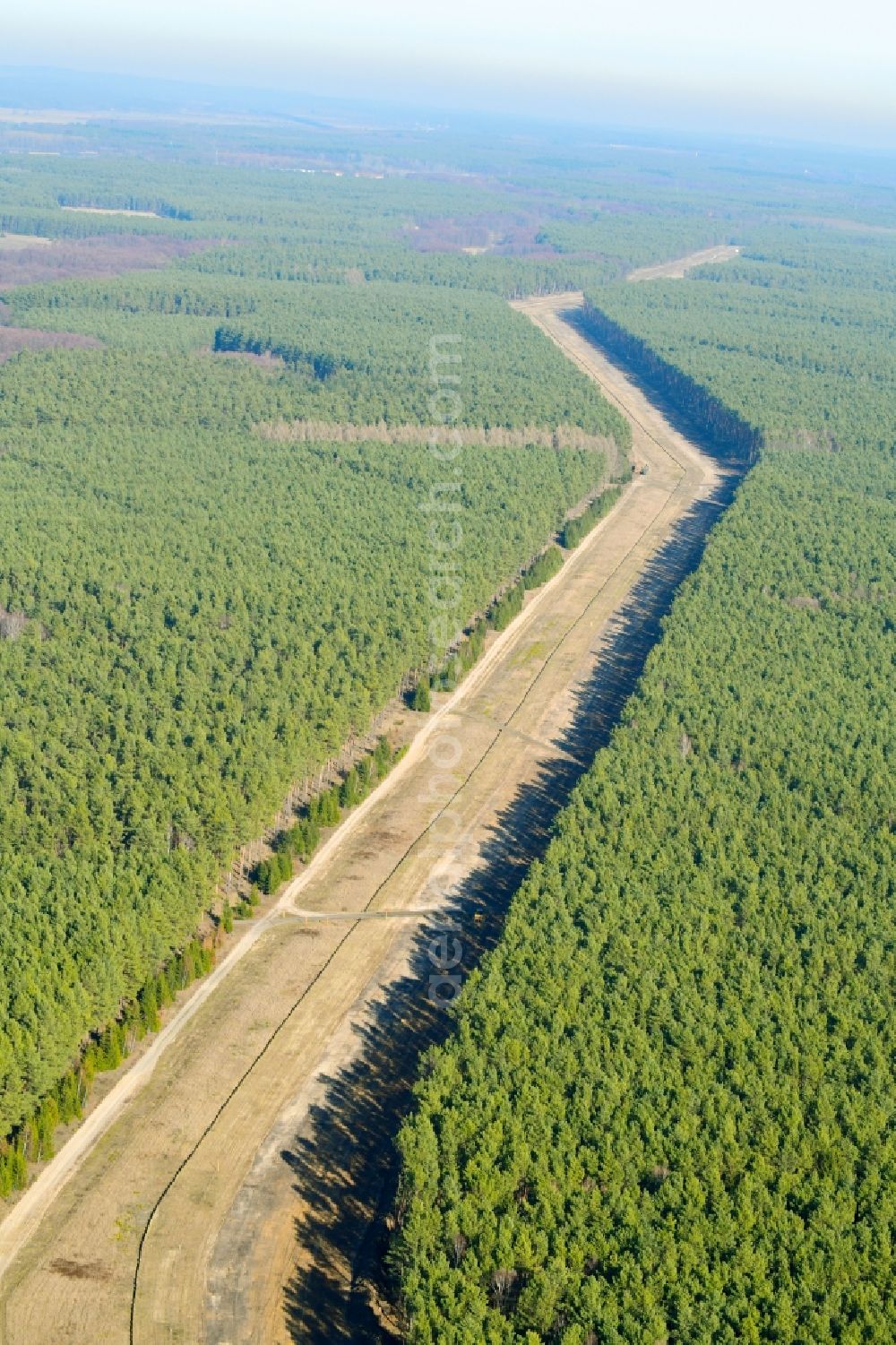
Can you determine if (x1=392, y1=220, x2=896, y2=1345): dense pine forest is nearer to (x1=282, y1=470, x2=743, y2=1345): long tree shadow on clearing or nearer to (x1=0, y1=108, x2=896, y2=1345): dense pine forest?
(x1=0, y1=108, x2=896, y2=1345): dense pine forest

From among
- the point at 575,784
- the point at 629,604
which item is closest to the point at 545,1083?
the point at 575,784

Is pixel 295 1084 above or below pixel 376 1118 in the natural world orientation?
below

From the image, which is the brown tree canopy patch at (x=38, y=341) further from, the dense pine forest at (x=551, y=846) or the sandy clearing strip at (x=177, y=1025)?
the sandy clearing strip at (x=177, y=1025)

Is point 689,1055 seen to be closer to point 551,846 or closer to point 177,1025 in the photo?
point 551,846

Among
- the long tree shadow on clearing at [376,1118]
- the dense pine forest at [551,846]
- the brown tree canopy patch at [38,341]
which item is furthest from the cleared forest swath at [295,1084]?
the brown tree canopy patch at [38,341]

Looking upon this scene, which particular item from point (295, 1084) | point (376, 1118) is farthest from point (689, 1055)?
point (295, 1084)
